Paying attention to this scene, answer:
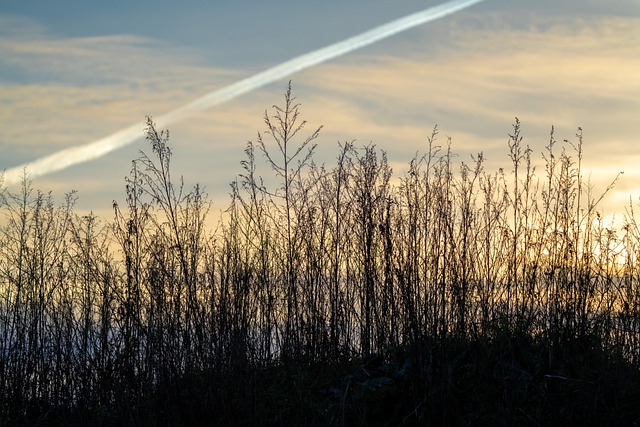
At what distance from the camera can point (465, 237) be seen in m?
6.90

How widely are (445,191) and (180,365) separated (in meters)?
3.34

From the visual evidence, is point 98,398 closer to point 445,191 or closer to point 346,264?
point 346,264

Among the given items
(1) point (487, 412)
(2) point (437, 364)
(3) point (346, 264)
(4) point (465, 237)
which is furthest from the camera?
(3) point (346, 264)

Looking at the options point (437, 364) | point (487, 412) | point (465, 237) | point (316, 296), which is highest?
point (465, 237)

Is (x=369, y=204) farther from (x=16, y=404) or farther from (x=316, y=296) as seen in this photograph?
(x=16, y=404)

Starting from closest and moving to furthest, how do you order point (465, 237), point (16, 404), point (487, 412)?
point (487, 412), point (465, 237), point (16, 404)

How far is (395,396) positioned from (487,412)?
0.87 m

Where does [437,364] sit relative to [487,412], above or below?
above

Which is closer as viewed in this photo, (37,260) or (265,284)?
(265,284)

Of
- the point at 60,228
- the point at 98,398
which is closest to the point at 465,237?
the point at 98,398

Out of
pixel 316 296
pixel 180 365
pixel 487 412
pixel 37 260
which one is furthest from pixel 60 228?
pixel 487 412

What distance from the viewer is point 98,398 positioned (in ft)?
23.9

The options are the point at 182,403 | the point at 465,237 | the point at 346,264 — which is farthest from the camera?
the point at 346,264

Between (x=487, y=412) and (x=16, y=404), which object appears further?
(x=16, y=404)
